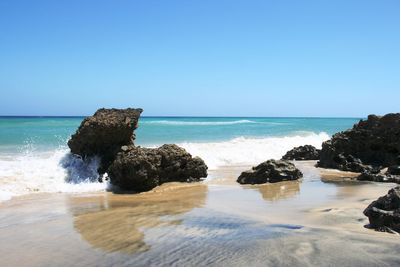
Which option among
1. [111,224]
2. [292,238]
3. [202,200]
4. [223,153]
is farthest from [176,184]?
[223,153]

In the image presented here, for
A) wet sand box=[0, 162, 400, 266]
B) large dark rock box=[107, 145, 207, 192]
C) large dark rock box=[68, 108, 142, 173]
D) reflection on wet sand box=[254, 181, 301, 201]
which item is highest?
large dark rock box=[68, 108, 142, 173]

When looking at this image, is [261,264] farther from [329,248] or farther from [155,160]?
[155,160]

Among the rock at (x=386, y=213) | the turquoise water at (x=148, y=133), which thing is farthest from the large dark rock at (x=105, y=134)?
the turquoise water at (x=148, y=133)

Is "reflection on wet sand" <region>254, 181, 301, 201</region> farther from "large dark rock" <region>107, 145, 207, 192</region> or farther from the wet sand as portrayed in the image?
"large dark rock" <region>107, 145, 207, 192</region>

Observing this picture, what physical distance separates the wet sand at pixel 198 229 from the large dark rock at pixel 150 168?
1.66ft

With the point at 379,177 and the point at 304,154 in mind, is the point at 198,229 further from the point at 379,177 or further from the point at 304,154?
the point at 304,154

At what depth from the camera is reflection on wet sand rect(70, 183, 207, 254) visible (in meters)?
6.28

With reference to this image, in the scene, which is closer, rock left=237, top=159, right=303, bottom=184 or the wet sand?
the wet sand

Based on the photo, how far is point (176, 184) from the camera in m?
12.0

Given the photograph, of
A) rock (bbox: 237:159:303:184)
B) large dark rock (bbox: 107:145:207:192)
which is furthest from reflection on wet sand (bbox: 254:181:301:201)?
large dark rock (bbox: 107:145:207:192)

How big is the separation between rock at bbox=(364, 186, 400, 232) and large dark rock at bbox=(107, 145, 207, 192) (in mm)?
5940

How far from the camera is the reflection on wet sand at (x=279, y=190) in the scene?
9.99 metres

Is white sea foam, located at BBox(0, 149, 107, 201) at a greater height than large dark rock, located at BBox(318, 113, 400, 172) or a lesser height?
lesser

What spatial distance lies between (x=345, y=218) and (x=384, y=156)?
28.3 feet
